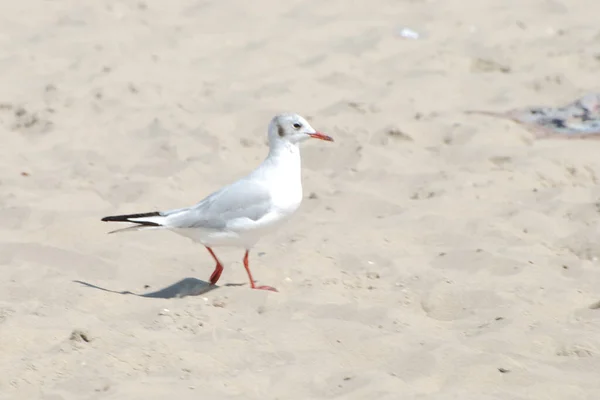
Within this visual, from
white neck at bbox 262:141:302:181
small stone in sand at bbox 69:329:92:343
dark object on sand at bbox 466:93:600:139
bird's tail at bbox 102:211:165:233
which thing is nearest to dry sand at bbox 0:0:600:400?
small stone in sand at bbox 69:329:92:343

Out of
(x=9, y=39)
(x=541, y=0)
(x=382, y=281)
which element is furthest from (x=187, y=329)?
(x=541, y=0)

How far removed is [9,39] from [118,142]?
202cm

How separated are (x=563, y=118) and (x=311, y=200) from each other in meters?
1.83

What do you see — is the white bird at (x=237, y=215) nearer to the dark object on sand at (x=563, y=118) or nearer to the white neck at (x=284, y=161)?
the white neck at (x=284, y=161)

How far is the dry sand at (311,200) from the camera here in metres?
4.01

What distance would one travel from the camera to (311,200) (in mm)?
6125

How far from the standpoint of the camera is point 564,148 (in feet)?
21.3

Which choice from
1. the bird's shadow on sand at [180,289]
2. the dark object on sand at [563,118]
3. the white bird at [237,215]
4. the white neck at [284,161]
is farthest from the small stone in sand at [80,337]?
the dark object on sand at [563,118]

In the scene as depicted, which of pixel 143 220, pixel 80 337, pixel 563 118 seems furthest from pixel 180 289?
pixel 563 118

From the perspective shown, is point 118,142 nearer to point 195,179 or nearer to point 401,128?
point 195,179

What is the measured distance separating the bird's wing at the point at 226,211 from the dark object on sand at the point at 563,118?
2433 millimetres

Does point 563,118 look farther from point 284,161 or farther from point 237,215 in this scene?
point 237,215

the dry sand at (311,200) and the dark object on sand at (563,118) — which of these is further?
the dark object on sand at (563,118)

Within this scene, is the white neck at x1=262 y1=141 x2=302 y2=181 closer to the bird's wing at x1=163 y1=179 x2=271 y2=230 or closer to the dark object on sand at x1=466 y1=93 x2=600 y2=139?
the bird's wing at x1=163 y1=179 x2=271 y2=230
